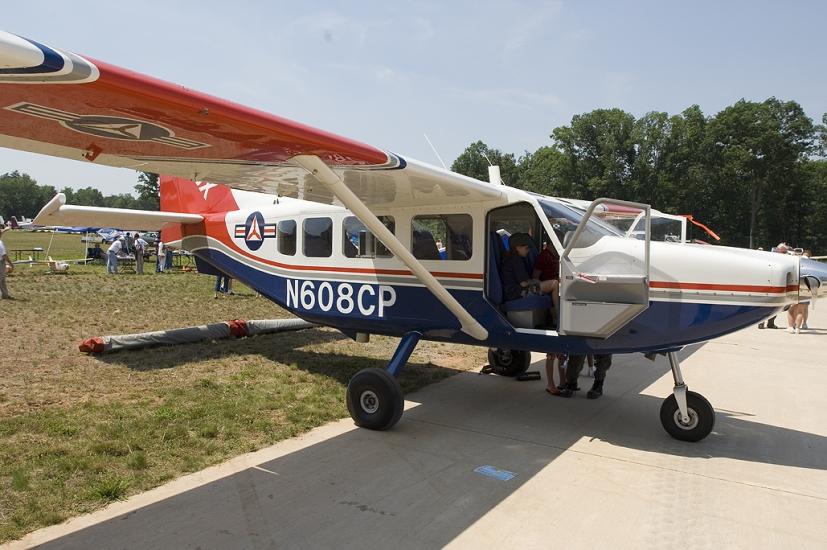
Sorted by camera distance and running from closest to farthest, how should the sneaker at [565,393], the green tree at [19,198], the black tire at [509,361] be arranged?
the sneaker at [565,393]
the black tire at [509,361]
the green tree at [19,198]

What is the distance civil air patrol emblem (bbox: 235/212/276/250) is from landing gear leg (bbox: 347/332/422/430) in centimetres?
309

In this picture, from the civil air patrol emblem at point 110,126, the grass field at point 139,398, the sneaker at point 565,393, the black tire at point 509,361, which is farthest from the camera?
the black tire at point 509,361

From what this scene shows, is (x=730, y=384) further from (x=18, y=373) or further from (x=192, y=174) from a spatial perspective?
(x=18, y=373)

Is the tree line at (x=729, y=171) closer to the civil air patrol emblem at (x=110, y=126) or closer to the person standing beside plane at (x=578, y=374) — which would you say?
the person standing beside plane at (x=578, y=374)

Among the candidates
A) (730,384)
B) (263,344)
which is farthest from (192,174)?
(730,384)

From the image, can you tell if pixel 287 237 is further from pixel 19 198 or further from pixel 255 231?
pixel 19 198

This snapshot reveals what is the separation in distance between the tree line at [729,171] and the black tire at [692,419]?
52.8 meters

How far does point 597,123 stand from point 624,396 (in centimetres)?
6060

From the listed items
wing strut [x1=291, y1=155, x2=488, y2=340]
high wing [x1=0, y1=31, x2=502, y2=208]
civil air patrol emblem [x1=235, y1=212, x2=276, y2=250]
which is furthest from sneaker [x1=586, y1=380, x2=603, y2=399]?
civil air patrol emblem [x1=235, y1=212, x2=276, y2=250]

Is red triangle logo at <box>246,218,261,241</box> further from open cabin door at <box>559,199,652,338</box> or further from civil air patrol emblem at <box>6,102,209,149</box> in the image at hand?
open cabin door at <box>559,199,652,338</box>

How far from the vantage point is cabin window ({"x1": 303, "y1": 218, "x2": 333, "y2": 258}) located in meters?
6.99

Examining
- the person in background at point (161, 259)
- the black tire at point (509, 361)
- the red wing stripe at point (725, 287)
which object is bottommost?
the black tire at point (509, 361)

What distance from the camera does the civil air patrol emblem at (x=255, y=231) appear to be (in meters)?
7.75

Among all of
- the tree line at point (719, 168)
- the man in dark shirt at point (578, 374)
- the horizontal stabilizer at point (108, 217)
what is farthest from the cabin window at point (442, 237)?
the tree line at point (719, 168)
